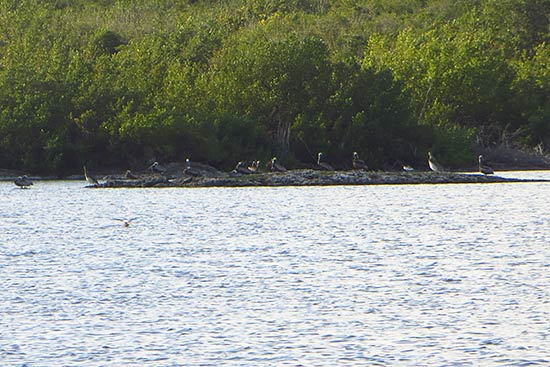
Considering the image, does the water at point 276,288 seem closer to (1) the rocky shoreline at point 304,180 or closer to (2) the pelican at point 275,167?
(1) the rocky shoreline at point 304,180

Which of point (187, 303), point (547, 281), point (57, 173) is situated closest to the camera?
point (187, 303)

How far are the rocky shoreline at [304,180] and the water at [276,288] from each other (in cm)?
1340

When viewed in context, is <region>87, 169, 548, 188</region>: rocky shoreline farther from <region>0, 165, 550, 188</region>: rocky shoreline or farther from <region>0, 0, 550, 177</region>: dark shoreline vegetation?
<region>0, 0, 550, 177</region>: dark shoreline vegetation

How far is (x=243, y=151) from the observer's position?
56.2 metres

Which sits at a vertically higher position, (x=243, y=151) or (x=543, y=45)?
(x=543, y=45)

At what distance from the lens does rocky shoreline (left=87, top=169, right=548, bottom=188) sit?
4722 cm

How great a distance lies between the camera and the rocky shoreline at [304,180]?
47.2m

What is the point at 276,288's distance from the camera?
1773 centimetres

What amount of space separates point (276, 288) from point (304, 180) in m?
29.9

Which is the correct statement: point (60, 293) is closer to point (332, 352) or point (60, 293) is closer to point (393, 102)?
point (332, 352)

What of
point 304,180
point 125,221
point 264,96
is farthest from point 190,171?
point 125,221

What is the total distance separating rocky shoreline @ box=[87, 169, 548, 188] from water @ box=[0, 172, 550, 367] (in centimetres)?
1340

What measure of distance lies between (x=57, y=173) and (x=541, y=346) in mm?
44160

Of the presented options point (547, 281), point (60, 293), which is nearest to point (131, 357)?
point (60, 293)
